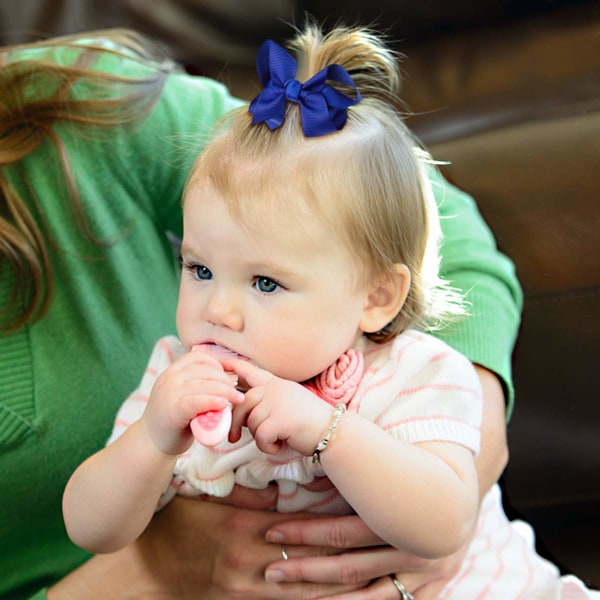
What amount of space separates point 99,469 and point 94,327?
25cm

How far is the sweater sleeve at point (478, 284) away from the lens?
0.71m

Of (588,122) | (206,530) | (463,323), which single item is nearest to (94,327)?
(206,530)

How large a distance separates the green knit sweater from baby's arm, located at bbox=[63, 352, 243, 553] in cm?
17

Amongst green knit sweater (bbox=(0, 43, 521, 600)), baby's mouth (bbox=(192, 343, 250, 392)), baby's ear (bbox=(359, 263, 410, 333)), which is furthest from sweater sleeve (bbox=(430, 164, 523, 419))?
baby's mouth (bbox=(192, 343, 250, 392))

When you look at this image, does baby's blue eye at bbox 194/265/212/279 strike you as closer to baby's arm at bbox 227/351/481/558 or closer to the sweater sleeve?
baby's arm at bbox 227/351/481/558

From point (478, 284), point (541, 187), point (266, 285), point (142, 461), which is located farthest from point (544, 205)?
point (142, 461)

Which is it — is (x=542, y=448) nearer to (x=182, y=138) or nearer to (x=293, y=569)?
(x=293, y=569)

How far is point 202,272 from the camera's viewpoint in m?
0.56

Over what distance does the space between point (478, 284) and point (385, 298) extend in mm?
182

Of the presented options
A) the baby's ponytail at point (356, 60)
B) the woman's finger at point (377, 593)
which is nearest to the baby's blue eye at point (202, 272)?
the baby's ponytail at point (356, 60)

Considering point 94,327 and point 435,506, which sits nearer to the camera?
point 435,506

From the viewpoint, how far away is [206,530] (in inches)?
26.3

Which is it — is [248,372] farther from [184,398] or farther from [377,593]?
[377,593]

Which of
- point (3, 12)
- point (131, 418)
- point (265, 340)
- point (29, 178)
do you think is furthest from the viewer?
point (3, 12)
